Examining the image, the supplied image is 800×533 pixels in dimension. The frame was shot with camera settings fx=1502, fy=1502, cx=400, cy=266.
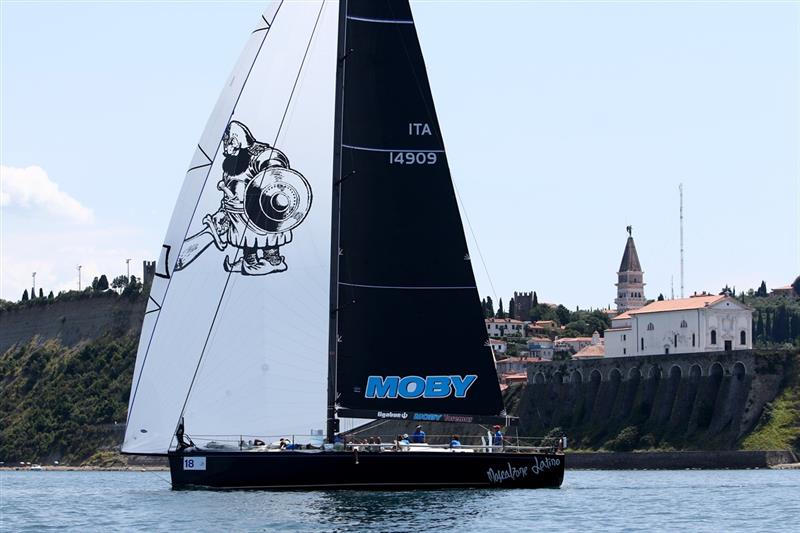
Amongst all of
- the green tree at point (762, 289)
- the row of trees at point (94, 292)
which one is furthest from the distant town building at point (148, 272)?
the green tree at point (762, 289)

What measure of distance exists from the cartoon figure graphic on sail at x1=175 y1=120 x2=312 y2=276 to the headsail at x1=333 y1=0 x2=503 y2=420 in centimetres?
113

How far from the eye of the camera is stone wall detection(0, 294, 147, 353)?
138m

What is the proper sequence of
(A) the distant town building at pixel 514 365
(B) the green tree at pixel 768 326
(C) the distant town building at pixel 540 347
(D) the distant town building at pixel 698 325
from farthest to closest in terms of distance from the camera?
(C) the distant town building at pixel 540 347 → (B) the green tree at pixel 768 326 → (A) the distant town building at pixel 514 365 → (D) the distant town building at pixel 698 325

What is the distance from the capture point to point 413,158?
35.9 metres

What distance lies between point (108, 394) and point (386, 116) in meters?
94.2

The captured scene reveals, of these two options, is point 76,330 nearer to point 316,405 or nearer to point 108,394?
point 108,394

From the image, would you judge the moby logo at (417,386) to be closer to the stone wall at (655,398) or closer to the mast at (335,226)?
the mast at (335,226)

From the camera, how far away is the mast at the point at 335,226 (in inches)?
1366

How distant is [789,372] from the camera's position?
9569 centimetres

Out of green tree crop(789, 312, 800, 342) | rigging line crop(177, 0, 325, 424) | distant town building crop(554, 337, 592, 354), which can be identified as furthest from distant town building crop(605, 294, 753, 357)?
rigging line crop(177, 0, 325, 424)

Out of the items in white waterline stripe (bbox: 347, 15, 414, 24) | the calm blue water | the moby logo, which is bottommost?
the calm blue water

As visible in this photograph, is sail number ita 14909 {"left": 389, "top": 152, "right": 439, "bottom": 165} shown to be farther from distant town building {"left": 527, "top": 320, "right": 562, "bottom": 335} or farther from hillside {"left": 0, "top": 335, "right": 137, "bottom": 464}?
distant town building {"left": 527, "top": 320, "right": 562, "bottom": 335}

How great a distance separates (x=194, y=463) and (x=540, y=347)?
126 m

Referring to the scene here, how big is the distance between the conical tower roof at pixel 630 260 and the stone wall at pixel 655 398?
54.2 metres
